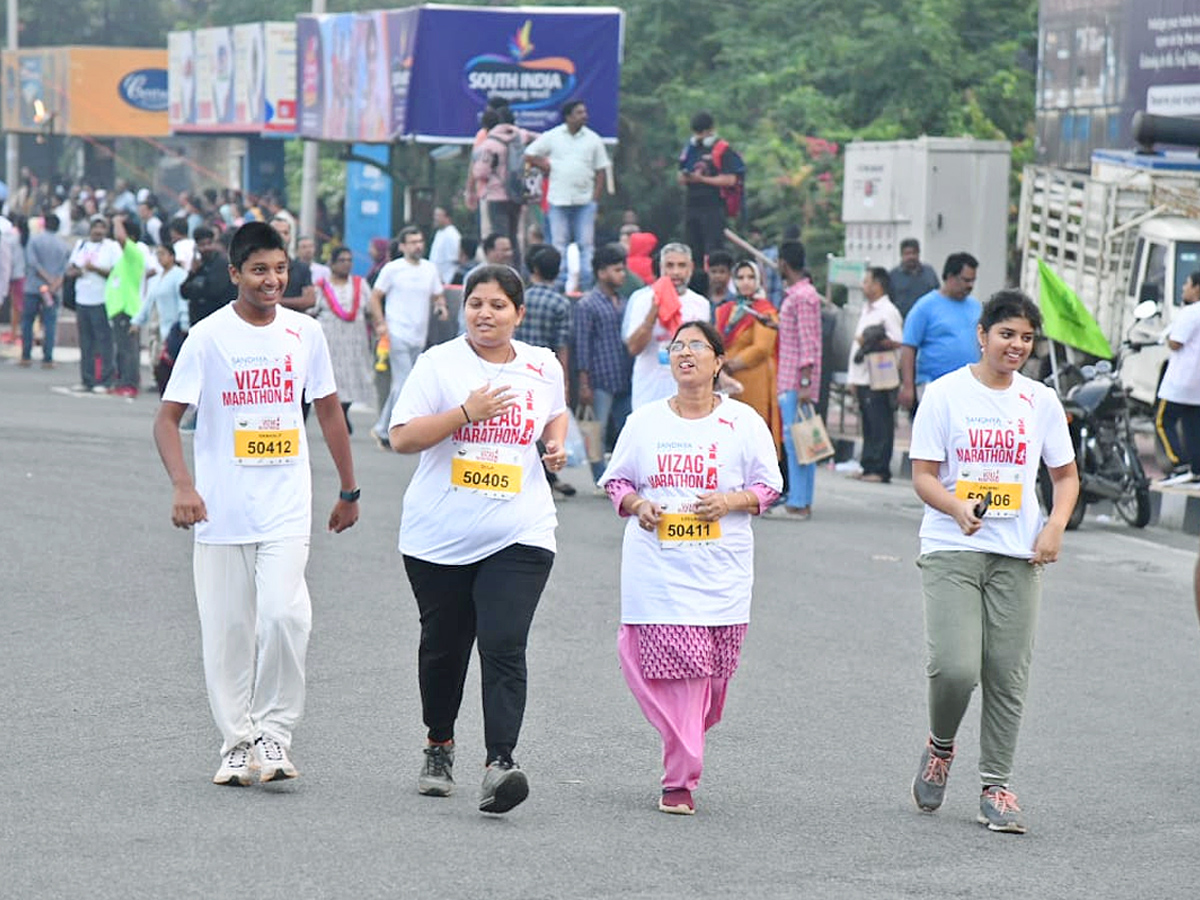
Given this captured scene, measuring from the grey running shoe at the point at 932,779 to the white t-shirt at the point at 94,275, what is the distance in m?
18.5

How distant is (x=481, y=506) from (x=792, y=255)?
357 inches

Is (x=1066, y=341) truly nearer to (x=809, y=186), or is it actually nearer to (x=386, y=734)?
(x=386, y=734)

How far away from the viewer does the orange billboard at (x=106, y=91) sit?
5841 centimetres

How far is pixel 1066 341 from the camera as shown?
18391 mm

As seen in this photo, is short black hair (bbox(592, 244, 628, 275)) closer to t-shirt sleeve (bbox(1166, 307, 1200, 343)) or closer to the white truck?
t-shirt sleeve (bbox(1166, 307, 1200, 343))

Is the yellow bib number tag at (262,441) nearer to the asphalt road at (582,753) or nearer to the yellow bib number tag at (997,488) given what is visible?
the asphalt road at (582,753)

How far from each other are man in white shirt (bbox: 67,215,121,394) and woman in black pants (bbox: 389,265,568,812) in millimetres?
18112

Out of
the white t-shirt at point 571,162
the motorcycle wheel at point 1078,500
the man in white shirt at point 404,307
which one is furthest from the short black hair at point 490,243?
the motorcycle wheel at point 1078,500

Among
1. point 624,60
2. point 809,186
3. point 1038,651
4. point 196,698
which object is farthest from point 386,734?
point 624,60

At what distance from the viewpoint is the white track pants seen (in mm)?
7297

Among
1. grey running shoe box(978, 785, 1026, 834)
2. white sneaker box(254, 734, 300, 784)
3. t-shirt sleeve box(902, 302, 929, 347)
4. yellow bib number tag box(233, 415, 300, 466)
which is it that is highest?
yellow bib number tag box(233, 415, 300, 466)

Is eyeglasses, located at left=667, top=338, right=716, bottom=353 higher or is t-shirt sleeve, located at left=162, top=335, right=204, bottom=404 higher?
eyeglasses, located at left=667, top=338, right=716, bottom=353

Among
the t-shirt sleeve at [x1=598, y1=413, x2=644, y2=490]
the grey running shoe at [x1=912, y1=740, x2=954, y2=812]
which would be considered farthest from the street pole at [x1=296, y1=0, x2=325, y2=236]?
the grey running shoe at [x1=912, y1=740, x2=954, y2=812]

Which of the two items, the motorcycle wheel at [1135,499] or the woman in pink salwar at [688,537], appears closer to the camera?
the woman in pink salwar at [688,537]
